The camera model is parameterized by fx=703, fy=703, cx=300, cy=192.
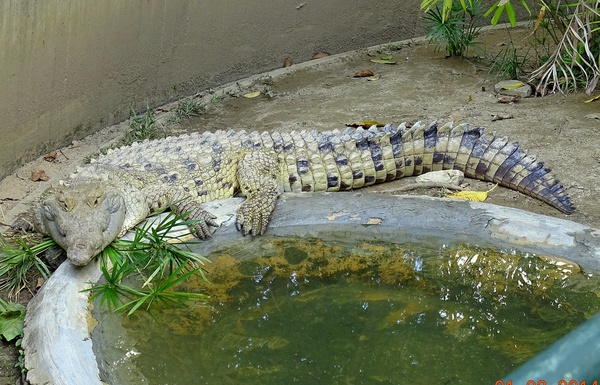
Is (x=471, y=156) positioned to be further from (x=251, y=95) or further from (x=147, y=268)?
(x=251, y=95)

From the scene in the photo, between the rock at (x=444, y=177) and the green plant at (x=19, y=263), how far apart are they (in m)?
2.12

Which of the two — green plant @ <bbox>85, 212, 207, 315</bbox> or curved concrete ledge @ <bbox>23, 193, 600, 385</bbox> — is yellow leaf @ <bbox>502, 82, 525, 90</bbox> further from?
green plant @ <bbox>85, 212, 207, 315</bbox>

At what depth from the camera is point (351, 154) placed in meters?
4.19

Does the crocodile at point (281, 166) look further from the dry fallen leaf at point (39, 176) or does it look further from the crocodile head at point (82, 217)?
the dry fallen leaf at point (39, 176)

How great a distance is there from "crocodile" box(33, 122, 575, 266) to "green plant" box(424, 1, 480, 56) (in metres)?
2.19

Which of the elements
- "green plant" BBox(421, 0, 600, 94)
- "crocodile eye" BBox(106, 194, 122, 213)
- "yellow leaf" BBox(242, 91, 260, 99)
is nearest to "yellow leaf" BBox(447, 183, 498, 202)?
"green plant" BBox(421, 0, 600, 94)

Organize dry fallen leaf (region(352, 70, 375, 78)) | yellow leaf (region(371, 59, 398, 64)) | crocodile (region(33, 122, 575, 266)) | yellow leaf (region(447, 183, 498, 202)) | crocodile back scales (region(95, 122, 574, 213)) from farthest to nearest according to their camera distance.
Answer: yellow leaf (region(371, 59, 398, 64)) → dry fallen leaf (region(352, 70, 375, 78)) → crocodile back scales (region(95, 122, 574, 213)) → yellow leaf (region(447, 183, 498, 202)) → crocodile (region(33, 122, 575, 266))

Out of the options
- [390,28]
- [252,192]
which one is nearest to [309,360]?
[252,192]

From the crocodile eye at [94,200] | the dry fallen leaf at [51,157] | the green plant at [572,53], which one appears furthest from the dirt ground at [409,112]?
the crocodile eye at [94,200]

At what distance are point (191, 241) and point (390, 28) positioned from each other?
4.39 meters

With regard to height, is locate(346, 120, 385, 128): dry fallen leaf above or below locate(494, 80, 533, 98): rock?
above

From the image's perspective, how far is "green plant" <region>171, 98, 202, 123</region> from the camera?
5.39 m

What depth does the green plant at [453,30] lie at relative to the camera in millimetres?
6113

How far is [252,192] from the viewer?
3.80 metres
